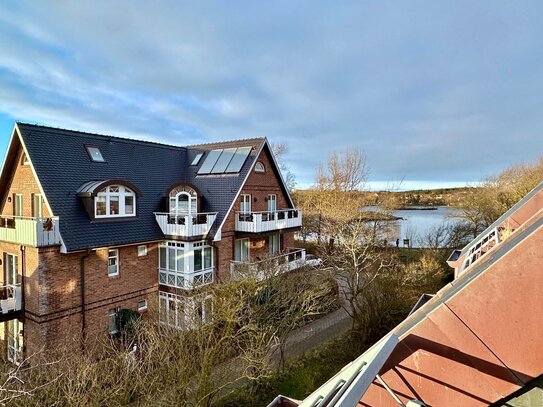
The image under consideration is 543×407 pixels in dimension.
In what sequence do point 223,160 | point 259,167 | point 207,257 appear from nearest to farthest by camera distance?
point 207,257 < point 223,160 < point 259,167

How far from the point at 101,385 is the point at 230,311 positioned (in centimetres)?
344

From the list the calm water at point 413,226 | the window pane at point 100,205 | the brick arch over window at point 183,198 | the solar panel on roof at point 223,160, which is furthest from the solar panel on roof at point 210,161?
the calm water at point 413,226

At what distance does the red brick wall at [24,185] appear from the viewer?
13908mm

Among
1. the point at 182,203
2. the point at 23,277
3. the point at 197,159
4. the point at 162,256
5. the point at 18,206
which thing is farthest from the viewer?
the point at 197,159

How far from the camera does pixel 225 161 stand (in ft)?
63.3

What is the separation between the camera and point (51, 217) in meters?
12.0

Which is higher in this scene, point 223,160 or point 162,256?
point 223,160

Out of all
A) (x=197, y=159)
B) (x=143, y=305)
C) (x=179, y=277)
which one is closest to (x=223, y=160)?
(x=197, y=159)

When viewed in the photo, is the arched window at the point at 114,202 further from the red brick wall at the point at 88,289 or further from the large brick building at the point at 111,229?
the red brick wall at the point at 88,289

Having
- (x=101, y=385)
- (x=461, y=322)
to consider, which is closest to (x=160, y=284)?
(x=101, y=385)

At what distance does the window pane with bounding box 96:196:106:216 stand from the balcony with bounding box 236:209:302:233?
6.74m

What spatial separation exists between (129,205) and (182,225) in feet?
8.66

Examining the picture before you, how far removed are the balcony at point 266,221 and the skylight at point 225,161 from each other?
2.72 meters

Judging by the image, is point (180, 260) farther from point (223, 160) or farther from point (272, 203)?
point (272, 203)
